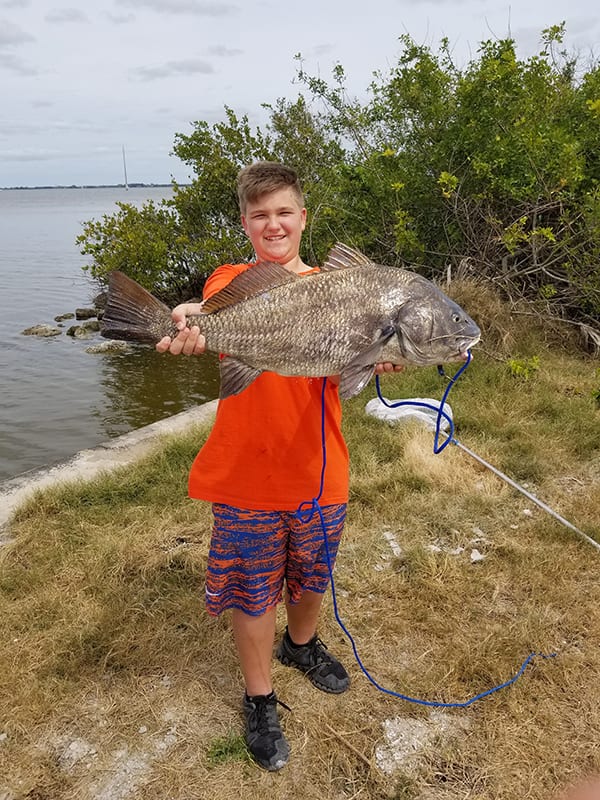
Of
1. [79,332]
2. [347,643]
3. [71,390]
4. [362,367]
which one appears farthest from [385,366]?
[79,332]

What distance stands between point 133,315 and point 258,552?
4.14 ft

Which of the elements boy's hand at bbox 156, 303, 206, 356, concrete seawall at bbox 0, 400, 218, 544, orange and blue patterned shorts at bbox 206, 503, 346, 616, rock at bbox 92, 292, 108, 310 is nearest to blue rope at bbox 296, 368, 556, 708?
orange and blue patterned shorts at bbox 206, 503, 346, 616

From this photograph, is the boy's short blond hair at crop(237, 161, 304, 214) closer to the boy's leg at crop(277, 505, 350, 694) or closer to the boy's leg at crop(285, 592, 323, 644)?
the boy's leg at crop(277, 505, 350, 694)

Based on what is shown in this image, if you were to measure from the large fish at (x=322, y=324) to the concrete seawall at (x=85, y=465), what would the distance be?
3.13 metres

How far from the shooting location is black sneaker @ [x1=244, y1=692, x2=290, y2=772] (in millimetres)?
2928

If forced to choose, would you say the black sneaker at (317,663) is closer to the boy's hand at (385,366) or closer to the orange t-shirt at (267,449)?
the orange t-shirt at (267,449)

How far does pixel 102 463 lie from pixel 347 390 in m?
4.55

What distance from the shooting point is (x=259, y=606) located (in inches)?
117

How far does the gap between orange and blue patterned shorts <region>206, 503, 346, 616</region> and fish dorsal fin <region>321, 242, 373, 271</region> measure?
1171 mm

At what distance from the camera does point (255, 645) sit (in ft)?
9.98

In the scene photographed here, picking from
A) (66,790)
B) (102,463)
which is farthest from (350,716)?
(102,463)

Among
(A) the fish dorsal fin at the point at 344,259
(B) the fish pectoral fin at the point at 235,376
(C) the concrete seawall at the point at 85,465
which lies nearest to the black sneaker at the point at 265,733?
(B) the fish pectoral fin at the point at 235,376

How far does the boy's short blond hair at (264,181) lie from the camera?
2.80 metres

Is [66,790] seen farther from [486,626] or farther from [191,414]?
[191,414]
